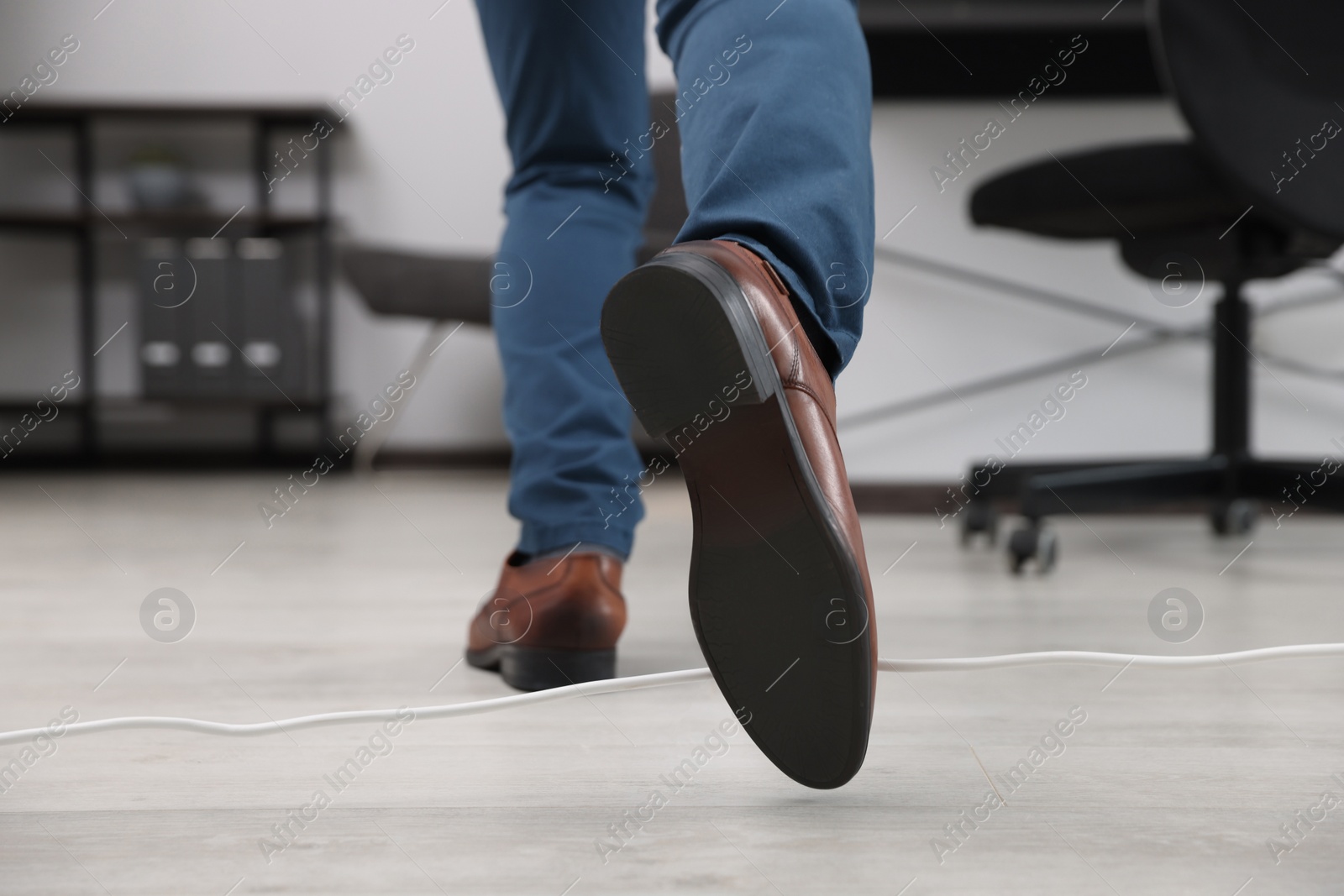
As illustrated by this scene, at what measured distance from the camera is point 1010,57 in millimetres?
1907

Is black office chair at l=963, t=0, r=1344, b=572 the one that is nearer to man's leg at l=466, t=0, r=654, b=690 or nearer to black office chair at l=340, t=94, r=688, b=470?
man's leg at l=466, t=0, r=654, b=690

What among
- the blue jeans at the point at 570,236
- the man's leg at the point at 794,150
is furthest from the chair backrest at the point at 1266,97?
the man's leg at the point at 794,150

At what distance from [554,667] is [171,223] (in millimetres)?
2590

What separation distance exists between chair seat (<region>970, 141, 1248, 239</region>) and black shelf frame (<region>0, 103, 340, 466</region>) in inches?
76.7

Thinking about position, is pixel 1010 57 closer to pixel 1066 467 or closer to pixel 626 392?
pixel 1066 467

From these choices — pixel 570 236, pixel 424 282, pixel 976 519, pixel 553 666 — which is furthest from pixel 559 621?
pixel 424 282

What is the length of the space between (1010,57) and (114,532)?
1705 mm

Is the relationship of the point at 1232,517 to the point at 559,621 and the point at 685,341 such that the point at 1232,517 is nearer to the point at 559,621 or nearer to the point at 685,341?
the point at 559,621

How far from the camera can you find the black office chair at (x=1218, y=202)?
116cm

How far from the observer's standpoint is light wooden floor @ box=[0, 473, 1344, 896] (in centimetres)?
40

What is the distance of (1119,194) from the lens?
4.20ft

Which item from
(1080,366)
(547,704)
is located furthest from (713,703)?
(1080,366)

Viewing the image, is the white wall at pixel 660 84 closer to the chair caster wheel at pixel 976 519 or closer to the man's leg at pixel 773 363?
the chair caster wheel at pixel 976 519

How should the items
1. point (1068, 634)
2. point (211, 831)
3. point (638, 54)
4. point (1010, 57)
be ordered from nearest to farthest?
point (211, 831) → point (638, 54) → point (1068, 634) → point (1010, 57)
